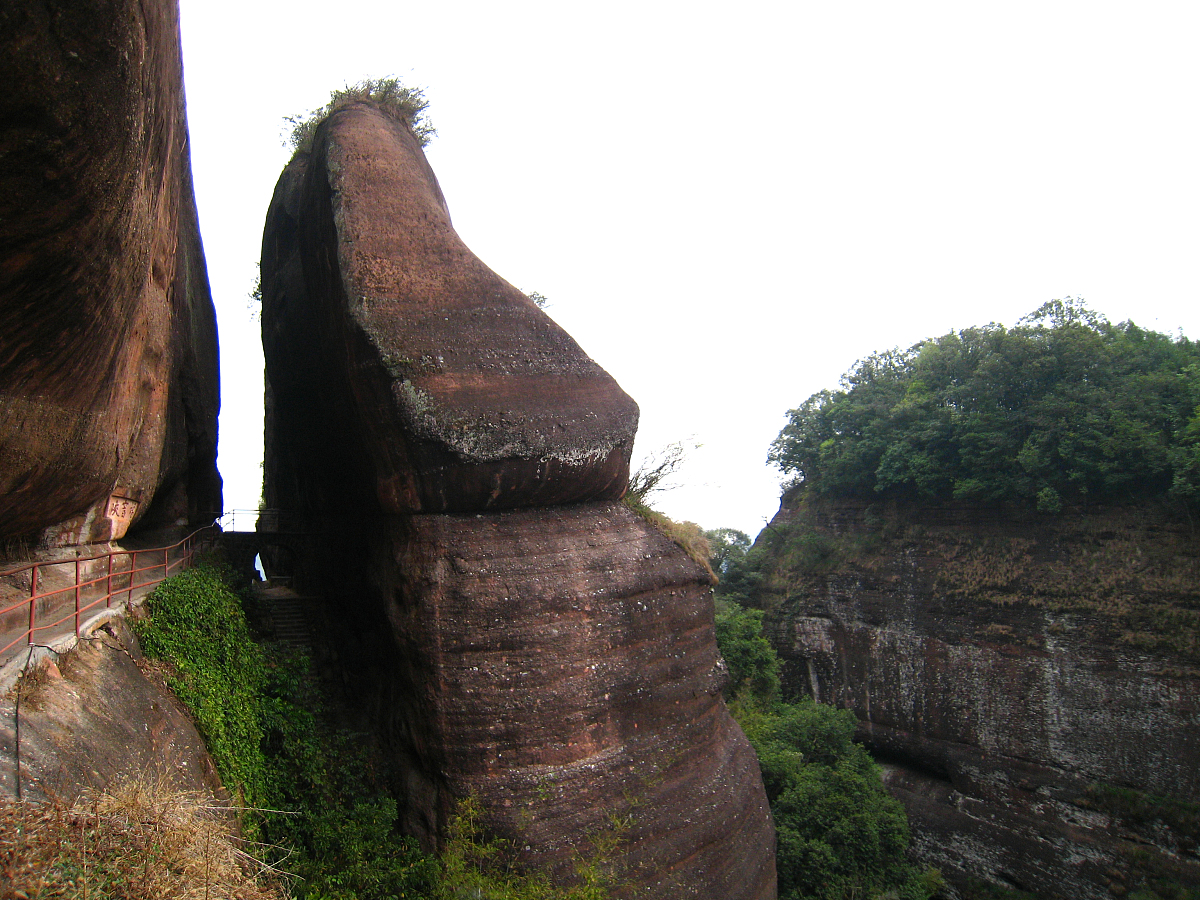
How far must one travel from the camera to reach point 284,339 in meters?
16.2

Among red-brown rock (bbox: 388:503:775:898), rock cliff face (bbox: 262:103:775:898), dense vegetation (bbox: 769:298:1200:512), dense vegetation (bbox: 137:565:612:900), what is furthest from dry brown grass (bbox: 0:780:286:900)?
dense vegetation (bbox: 769:298:1200:512)

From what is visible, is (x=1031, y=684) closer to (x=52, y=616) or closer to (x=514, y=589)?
(x=514, y=589)

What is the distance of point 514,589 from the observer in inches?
335

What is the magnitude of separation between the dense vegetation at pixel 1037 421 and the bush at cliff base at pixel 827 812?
28.9ft

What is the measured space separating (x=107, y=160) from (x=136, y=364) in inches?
245

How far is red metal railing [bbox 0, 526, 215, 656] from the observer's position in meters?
5.85

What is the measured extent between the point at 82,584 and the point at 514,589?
14.1 ft

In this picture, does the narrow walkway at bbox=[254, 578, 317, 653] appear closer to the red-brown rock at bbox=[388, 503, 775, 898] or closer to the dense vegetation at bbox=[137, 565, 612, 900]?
the dense vegetation at bbox=[137, 565, 612, 900]

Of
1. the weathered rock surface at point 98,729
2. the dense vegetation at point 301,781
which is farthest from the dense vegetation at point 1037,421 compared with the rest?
the weathered rock surface at point 98,729

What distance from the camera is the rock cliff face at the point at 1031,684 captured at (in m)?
16.0

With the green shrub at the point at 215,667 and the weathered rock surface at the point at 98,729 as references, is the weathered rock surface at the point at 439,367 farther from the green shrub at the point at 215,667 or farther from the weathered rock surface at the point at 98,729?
the weathered rock surface at the point at 98,729

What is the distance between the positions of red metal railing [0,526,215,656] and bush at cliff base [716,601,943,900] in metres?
12.6

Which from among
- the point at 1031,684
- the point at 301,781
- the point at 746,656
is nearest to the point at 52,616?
the point at 301,781

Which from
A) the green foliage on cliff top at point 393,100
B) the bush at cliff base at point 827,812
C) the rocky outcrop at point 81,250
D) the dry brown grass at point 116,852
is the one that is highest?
the green foliage on cliff top at point 393,100
